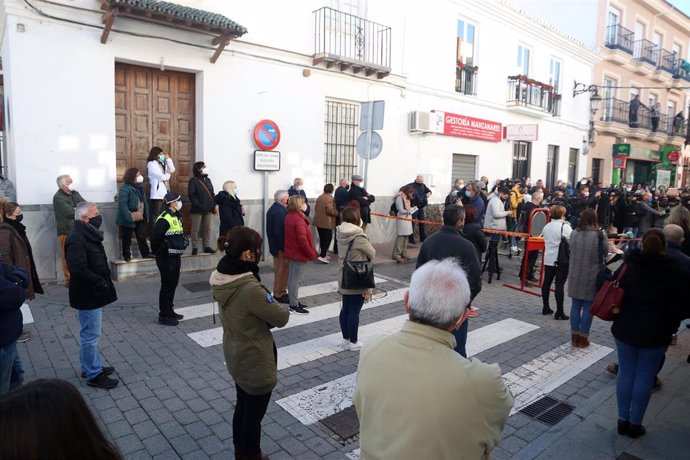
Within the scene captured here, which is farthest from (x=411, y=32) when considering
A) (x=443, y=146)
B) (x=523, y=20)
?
(x=523, y=20)

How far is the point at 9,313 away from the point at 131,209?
5217 millimetres

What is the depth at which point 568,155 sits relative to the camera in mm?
21531

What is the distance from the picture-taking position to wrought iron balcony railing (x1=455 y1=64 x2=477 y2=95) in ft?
51.4

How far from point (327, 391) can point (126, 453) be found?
187 cm

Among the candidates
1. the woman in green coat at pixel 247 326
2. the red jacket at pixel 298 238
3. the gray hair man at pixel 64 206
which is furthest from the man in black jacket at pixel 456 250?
the gray hair man at pixel 64 206

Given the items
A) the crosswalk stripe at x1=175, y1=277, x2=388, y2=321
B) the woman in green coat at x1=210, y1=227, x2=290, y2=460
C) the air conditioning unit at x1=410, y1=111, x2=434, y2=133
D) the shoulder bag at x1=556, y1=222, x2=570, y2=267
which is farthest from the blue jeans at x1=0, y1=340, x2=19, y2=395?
the air conditioning unit at x1=410, y1=111, x2=434, y2=133

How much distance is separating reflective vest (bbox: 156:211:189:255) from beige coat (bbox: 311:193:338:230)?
177 inches

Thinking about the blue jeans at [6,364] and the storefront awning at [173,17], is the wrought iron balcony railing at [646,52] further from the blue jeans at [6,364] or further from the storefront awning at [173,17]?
the blue jeans at [6,364]

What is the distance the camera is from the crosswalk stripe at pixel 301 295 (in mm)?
7051

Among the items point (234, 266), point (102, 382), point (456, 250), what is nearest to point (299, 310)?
point (102, 382)

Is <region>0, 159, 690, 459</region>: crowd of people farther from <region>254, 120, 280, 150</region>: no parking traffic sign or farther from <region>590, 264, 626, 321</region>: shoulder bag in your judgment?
<region>254, 120, 280, 150</region>: no parking traffic sign

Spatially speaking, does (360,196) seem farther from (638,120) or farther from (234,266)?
(638,120)

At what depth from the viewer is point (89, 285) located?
14.7ft

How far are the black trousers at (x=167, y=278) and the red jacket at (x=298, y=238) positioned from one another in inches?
61.6
